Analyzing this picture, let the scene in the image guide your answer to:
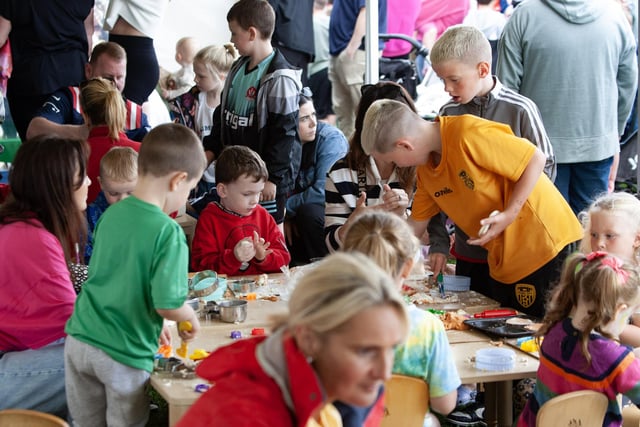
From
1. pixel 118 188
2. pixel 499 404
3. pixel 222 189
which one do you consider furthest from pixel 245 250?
pixel 499 404

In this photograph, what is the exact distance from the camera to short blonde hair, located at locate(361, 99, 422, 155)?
11.5ft

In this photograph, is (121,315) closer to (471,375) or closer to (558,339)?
(471,375)

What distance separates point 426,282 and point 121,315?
1.71 meters

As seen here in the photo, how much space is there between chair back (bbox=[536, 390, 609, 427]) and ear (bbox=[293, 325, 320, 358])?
102cm

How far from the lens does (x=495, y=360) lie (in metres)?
2.87

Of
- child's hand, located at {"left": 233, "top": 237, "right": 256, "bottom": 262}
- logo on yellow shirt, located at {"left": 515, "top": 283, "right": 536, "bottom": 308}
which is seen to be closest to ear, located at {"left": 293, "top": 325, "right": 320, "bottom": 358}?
logo on yellow shirt, located at {"left": 515, "top": 283, "right": 536, "bottom": 308}

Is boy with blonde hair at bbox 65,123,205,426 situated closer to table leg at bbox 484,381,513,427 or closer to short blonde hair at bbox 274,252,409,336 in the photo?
short blonde hair at bbox 274,252,409,336

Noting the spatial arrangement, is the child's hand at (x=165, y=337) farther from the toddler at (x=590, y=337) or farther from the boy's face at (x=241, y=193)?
the boy's face at (x=241, y=193)

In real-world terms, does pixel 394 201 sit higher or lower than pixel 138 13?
lower

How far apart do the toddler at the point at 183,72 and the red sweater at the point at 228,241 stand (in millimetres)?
3735

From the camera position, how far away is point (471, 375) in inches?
111

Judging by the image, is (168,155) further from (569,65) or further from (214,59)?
(214,59)

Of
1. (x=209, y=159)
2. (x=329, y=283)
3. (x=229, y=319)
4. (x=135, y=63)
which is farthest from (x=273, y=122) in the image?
(x=329, y=283)

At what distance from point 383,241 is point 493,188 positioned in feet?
3.82
